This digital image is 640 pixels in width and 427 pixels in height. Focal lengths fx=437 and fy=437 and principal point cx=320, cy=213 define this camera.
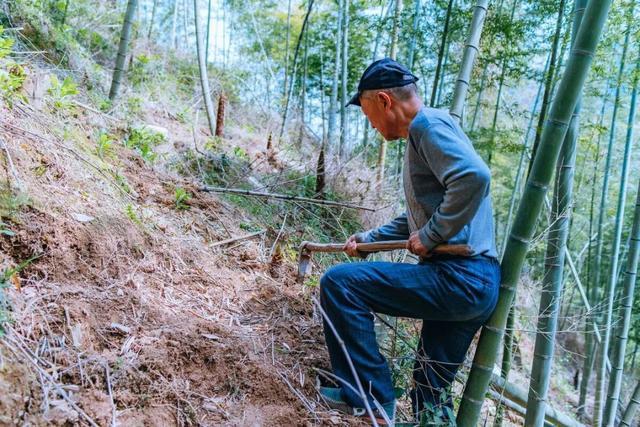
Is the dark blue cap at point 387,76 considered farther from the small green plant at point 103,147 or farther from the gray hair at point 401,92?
the small green plant at point 103,147

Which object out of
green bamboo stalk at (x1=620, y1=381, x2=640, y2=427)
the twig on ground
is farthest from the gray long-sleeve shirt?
green bamboo stalk at (x1=620, y1=381, x2=640, y2=427)

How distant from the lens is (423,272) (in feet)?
5.81

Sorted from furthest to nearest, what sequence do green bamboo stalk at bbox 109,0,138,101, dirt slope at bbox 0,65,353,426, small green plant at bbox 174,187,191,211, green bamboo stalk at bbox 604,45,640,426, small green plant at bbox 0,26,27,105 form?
1. green bamboo stalk at bbox 109,0,138,101
2. green bamboo stalk at bbox 604,45,640,426
3. small green plant at bbox 174,187,191,211
4. small green plant at bbox 0,26,27,105
5. dirt slope at bbox 0,65,353,426

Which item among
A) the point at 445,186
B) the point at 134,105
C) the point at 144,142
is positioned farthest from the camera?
the point at 134,105

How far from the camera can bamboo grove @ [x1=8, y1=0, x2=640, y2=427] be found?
6.22 ft

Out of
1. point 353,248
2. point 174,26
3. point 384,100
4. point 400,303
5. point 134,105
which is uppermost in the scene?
point 174,26

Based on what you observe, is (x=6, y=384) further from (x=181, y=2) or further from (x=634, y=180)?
(x=181, y=2)

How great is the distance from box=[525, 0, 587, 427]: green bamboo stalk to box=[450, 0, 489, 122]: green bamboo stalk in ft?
1.65

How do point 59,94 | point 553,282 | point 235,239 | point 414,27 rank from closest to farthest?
point 553,282 < point 59,94 < point 235,239 < point 414,27

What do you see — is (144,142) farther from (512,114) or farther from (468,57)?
(512,114)

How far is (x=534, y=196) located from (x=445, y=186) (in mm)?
397

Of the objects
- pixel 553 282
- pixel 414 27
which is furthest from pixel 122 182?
pixel 414 27

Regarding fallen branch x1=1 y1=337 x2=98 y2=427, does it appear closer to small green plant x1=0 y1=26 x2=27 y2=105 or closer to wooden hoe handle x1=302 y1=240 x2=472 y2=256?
wooden hoe handle x1=302 y1=240 x2=472 y2=256

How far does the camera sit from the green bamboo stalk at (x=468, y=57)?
257cm
